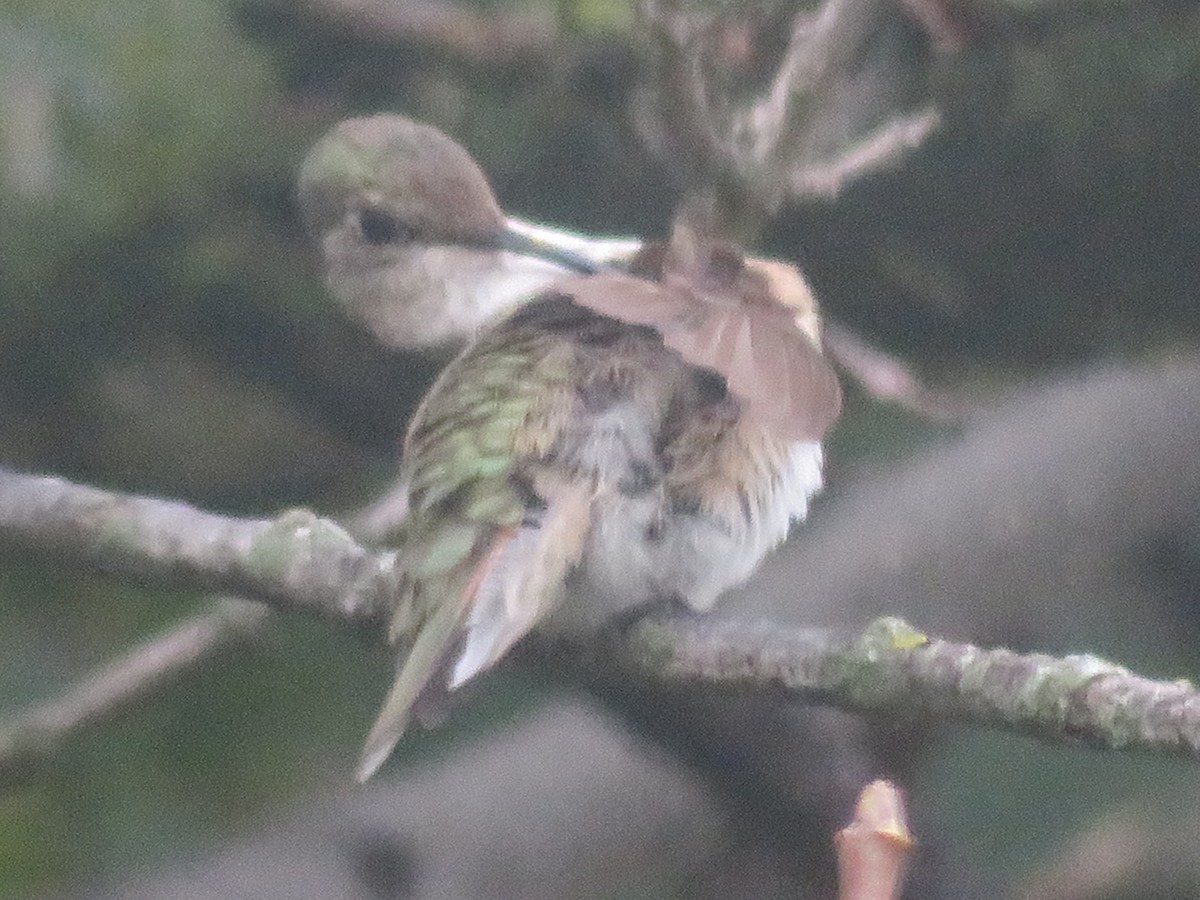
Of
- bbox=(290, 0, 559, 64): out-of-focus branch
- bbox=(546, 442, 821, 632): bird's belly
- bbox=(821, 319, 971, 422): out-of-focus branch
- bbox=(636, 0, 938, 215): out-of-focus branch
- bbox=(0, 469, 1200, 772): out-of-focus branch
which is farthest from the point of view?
bbox=(290, 0, 559, 64): out-of-focus branch

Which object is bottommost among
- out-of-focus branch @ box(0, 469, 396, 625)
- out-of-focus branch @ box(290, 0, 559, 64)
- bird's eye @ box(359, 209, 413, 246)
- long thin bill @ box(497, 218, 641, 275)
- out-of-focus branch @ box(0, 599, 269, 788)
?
out-of-focus branch @ box(0, 599, 269, 788)

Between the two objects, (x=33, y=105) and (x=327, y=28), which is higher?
(x=327, y=28)

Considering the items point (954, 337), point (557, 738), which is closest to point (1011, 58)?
point (954, 337)

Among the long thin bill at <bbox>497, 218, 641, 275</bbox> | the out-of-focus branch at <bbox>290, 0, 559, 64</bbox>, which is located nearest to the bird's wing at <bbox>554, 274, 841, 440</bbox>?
the long thin bill at <bbox>497, 218, 641, 275</bbox>

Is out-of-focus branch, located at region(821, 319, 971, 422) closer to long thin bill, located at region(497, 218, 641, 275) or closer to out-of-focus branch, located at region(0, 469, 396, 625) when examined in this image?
long thin bill, located at region(497, 218, 641, 275)

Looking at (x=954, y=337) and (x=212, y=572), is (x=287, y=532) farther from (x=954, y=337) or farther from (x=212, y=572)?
(x=954, y=337)

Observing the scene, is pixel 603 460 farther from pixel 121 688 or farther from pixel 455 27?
pixel 455 27

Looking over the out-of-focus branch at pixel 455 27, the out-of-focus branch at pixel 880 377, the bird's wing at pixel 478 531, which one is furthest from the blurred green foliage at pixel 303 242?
the bird's wing at pixel 478 531
